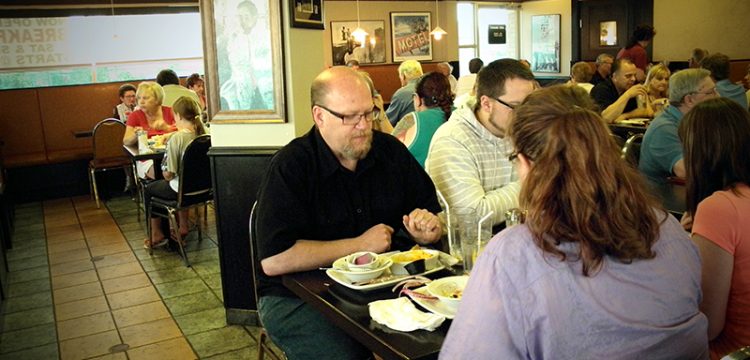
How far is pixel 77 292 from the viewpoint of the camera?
4863 mm

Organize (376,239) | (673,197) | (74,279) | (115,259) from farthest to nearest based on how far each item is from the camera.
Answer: (115,259)
(74,279)
(673,197)
(376,239)

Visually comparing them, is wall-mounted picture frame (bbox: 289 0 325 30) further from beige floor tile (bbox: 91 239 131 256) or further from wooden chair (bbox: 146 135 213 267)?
beige floor tile (bbox: 91 239 131 256)

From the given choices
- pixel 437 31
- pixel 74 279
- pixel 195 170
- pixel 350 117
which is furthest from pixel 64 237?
pixel 437 31

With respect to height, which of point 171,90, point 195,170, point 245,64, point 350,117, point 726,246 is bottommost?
point 195,170

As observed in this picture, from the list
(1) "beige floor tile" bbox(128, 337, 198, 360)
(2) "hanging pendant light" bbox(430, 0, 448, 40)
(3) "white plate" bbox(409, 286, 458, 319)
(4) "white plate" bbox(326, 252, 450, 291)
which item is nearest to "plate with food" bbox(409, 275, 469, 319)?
(3) "white plate" bbox(409, 286, 458, 319)

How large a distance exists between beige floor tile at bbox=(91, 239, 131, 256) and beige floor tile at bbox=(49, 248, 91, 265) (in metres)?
0.06

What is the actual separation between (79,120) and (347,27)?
16.0ft

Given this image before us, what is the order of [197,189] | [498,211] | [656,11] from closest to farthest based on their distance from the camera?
[498,211]
[197,189]
[656,11]

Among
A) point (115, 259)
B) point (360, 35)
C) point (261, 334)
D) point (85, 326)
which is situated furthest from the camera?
point (360, 35)

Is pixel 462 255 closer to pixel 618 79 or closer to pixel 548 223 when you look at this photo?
pixel 548 223

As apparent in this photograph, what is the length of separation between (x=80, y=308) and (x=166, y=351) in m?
1.11

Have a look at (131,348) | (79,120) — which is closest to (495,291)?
(131,348)

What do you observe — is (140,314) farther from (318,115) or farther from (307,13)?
(318,115)

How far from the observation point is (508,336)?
4.33ft
